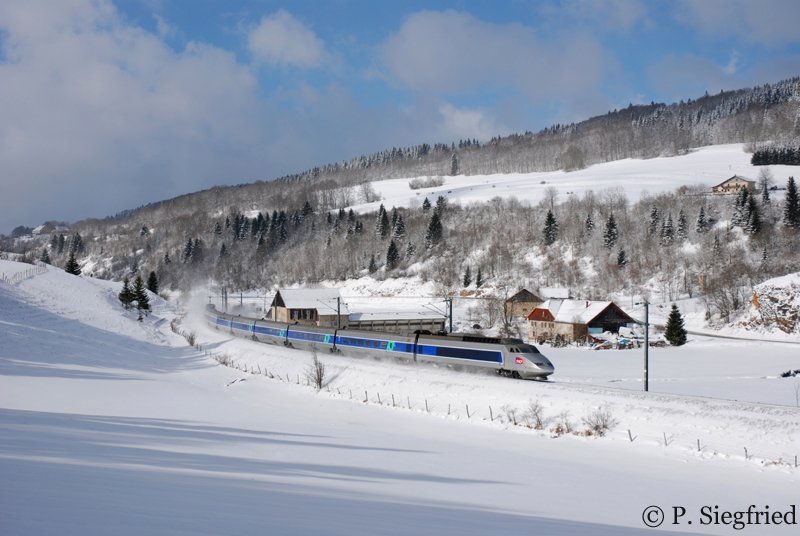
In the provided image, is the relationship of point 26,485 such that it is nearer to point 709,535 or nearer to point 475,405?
point 709,535

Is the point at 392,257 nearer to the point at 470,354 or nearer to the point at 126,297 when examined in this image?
the point at 126,297

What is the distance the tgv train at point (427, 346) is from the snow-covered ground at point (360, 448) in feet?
3.62

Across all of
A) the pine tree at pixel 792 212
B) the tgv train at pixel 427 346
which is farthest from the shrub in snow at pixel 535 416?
the pine tree at pixel 792 212

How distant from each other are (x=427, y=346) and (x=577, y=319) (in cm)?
4059

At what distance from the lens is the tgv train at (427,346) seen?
31766mm

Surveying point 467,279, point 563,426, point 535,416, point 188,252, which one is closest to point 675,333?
point 535,416

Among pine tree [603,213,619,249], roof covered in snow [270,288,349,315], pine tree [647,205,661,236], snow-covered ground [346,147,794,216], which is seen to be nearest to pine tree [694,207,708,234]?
pine tree [647,205,661,236]

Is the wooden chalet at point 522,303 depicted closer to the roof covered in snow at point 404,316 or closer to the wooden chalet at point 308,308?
the roof covered in snow at point 404,316

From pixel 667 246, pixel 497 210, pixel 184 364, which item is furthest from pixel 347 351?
pixel 497 210

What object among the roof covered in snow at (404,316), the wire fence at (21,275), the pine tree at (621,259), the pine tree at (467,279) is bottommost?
the roof covered in snow at (404,316)

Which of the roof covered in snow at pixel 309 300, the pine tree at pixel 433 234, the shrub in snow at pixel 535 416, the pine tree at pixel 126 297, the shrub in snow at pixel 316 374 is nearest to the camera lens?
the shrub in snow at pixel 535 416

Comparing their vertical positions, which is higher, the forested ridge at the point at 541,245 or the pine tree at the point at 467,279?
the forested ridge at the point at 541,245

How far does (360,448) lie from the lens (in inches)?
778

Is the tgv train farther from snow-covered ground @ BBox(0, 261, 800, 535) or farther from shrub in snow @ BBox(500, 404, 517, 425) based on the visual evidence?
shrub in snow @ BBox(500, 404, 517, 425)
